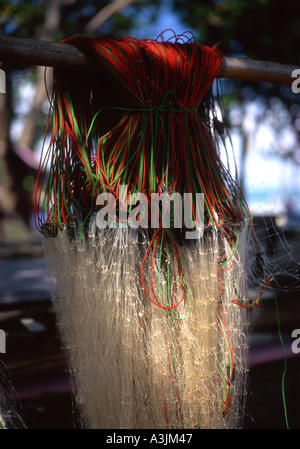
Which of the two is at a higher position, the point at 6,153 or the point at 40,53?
the point at 6,153

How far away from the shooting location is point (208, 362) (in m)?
1.25

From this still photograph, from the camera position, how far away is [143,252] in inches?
48.8

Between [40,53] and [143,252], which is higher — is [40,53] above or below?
above

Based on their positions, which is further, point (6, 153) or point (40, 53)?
point (6, 153)

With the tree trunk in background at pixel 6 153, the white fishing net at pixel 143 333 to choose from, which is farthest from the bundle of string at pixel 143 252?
the tree trunk in background at pixel 6 153

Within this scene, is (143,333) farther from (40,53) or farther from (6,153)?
(6,153)

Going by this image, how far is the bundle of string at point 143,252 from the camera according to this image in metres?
1.22

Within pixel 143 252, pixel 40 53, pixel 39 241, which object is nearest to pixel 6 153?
pixel 39 241

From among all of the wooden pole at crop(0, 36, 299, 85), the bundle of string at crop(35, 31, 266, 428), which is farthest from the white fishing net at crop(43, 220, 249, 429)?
the wooden pole at crop(0, 36, 299, 85)

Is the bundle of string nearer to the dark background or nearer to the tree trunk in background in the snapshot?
the dark background

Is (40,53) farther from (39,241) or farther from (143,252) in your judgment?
(39,241)

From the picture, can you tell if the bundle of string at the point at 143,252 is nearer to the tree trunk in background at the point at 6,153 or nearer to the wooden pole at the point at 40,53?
the wooden pole at the point at 40,53

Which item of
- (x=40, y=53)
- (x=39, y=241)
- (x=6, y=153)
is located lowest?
(x=39, y=241)

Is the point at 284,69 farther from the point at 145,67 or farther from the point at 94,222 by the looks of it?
the point at 94,222
